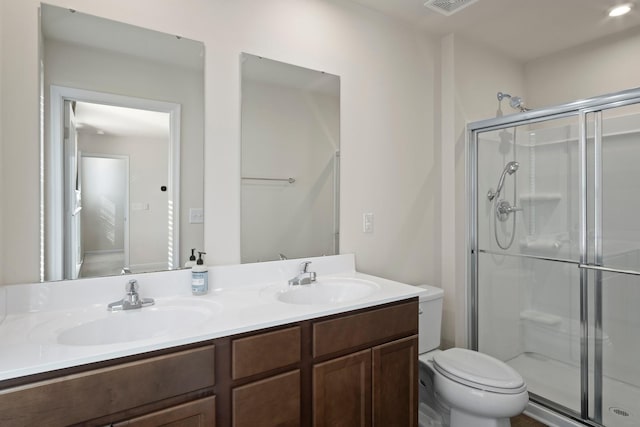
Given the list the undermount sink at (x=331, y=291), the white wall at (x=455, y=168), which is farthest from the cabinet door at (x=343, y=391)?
the white wall at (x=455, y=168)

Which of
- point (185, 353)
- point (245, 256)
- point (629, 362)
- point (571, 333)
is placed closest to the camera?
point (185, 353)

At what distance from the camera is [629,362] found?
216 centimetres

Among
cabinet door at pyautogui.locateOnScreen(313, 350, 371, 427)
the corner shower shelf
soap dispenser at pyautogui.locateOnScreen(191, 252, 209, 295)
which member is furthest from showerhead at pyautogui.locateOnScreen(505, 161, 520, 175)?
soap dispenser at pyautogui.locateOnScreen(191, 252, 209, 295)

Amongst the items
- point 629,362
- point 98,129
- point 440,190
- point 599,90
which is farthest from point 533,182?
point 98,129

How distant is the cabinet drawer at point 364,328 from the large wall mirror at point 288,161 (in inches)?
23.5

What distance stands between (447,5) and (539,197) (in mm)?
1411

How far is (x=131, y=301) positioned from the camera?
1343 millimetres

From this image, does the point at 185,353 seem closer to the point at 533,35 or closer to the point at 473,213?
the point at 473,213

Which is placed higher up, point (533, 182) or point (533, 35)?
point (533, 35)

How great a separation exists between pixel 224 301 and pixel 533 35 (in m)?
2.81

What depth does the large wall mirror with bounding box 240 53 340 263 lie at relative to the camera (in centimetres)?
180

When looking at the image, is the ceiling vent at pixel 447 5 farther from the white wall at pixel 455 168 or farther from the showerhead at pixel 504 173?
the showerhead at pixel 504 173

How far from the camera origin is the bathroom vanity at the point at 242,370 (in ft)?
2.96

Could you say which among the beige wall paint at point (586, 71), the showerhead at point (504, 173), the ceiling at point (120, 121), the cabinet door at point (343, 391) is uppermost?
the beige wall paint at point (586, 71)
